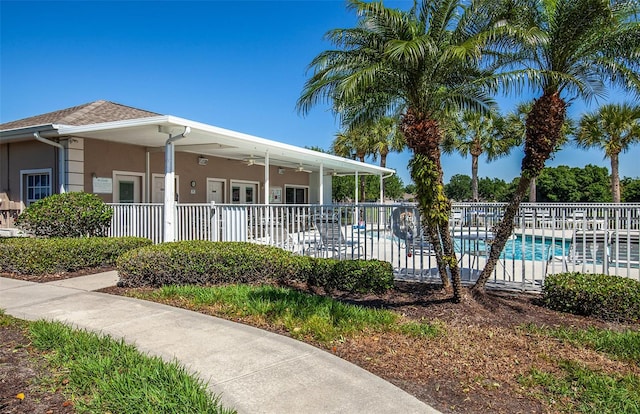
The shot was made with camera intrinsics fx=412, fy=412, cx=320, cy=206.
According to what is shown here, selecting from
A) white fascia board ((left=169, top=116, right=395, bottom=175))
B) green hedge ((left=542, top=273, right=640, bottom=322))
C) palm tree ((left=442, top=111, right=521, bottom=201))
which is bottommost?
green hedge ((left=542, top=273, right=640, bottom=322))

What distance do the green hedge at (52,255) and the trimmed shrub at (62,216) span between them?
0.65m

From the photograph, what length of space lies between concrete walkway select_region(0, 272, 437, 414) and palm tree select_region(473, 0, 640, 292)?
3403 millimetres

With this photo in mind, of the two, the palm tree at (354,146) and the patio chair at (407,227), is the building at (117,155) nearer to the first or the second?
the patio chair at (407,227)

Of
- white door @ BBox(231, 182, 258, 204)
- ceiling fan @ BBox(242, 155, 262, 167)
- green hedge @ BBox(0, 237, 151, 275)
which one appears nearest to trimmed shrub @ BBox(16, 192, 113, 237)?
green hedge @ BBox(0, 237, 151, 275)

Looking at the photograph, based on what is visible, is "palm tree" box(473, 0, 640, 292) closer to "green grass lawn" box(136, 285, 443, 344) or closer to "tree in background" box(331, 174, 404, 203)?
"green grass lawn" box(136, 285, 443, 344)

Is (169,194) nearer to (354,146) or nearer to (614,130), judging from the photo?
(354,146)

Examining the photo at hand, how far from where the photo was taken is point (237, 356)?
3.83m

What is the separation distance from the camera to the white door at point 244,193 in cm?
1661

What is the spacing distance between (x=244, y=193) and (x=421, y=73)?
41.0 feet

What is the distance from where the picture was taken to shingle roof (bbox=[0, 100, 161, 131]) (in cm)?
1136

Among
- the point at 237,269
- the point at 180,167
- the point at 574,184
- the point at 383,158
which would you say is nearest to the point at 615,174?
the point at 383,158

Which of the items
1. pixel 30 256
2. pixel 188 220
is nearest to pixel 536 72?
pixel 188 220

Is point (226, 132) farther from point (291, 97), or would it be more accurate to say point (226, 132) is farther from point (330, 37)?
point (330, 37)

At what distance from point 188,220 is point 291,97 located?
4645 mm
